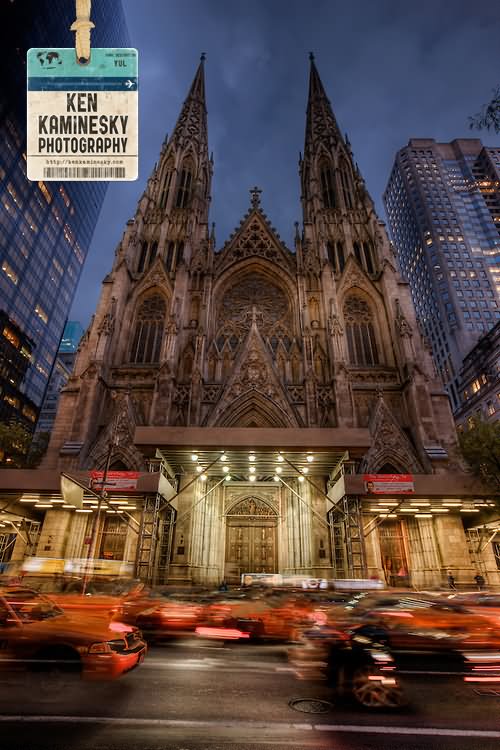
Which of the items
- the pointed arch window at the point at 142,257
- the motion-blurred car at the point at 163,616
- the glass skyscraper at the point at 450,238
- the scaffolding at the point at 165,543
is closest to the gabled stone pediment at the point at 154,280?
the pointed arch window at the point at 142,257

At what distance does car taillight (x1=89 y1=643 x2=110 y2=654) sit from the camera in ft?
20.1

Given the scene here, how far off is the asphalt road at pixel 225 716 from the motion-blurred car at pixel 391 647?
288 mm

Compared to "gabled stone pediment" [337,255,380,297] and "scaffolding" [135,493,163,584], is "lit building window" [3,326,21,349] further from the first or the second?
"scaffolding" [135,493,163,584]

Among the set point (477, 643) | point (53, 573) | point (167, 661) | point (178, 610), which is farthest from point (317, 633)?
point (53, 573)

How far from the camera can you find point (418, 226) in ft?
338

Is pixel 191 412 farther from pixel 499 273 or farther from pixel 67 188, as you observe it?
pixel 499 273

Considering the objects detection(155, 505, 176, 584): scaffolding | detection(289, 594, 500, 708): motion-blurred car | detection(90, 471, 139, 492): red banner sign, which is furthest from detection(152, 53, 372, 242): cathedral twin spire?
detection(289, 594, 500, 708): motion-blurred car

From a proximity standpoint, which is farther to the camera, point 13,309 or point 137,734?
point 13,309

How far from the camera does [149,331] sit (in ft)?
102

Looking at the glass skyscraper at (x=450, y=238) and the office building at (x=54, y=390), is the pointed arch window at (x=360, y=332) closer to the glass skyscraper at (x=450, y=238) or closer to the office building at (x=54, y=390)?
the office building at (x=54, y=390)

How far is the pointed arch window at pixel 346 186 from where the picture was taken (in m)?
39.5

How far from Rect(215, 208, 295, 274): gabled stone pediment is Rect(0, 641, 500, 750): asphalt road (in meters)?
31.7

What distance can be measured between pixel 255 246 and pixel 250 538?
1032 inches

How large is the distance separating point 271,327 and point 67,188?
73.6 metres
